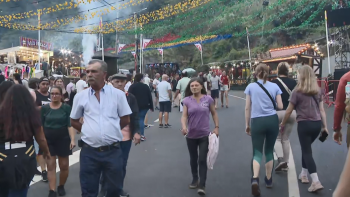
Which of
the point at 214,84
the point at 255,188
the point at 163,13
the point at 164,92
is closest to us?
the point at 255,188

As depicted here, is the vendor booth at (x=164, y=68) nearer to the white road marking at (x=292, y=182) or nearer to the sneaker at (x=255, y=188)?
the white road marking at (x=292, y=182)

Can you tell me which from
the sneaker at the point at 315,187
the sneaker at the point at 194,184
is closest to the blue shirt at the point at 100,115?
the sneaker at the point at 194,184

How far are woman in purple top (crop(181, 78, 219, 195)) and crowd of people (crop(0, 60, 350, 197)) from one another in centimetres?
1

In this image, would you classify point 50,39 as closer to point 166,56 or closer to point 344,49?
point 166,56

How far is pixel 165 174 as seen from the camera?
6375mm

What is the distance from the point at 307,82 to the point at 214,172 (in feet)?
7.29

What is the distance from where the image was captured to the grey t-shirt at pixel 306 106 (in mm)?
5375

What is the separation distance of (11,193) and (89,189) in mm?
726

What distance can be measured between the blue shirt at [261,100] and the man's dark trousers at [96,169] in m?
2.29

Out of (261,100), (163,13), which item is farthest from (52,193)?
(163,13)

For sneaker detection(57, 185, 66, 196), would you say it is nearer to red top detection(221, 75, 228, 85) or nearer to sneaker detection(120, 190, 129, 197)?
sneaker detection(120, 190, 129, 197)

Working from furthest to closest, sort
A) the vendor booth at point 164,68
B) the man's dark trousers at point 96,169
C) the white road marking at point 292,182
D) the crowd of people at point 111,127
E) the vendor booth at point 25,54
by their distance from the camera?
the vendor booth at point 164,68
the vendor booth at point 25,54
the white road marking at point 292,182
the man's dark trousers at point 96,169
the crowd of people at point 111,127

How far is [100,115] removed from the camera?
3814mm

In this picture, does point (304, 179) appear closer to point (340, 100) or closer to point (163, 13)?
point (340, 100)
